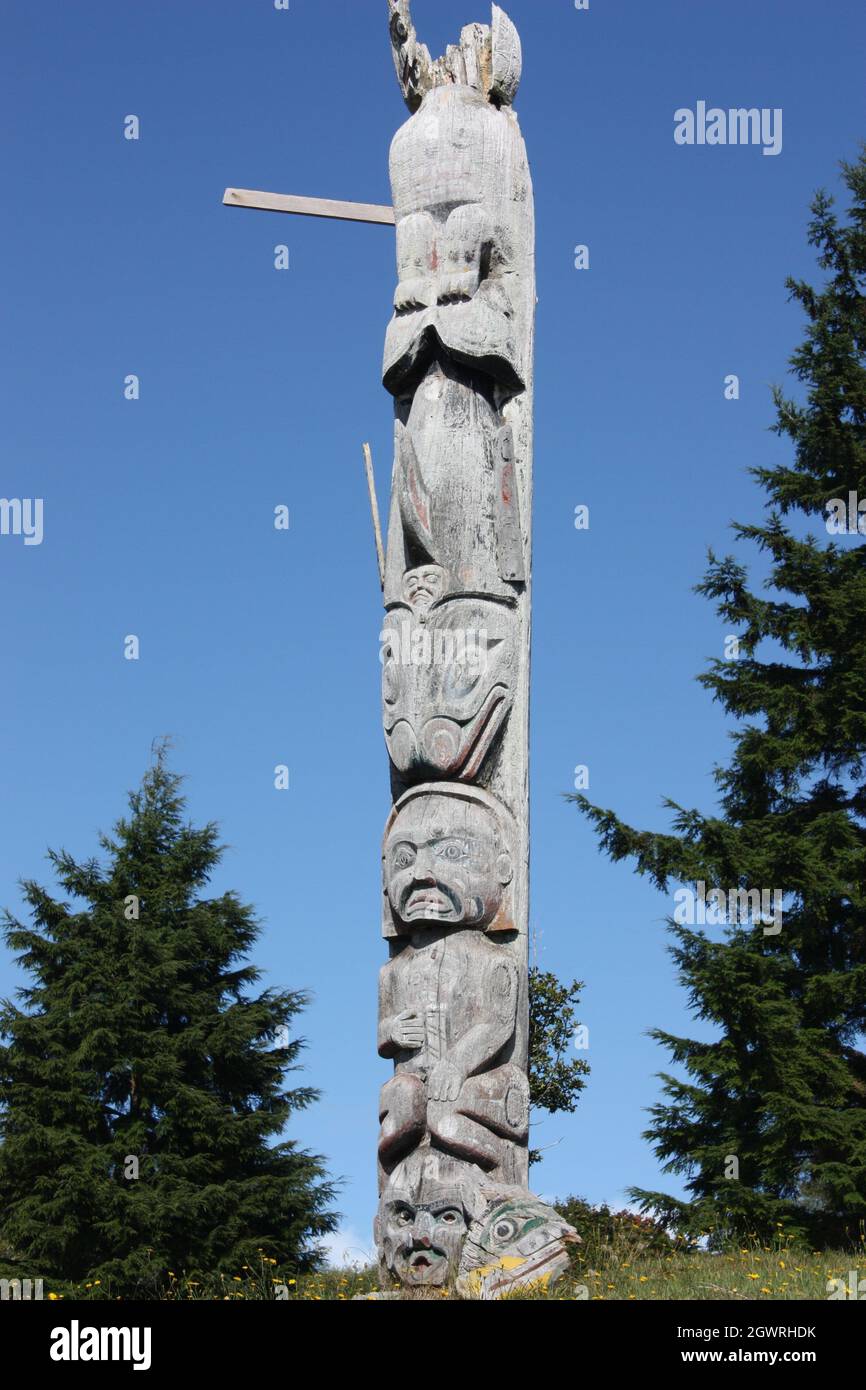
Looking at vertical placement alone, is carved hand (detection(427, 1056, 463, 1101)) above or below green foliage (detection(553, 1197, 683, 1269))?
above

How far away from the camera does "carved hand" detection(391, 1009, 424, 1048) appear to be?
10180mm

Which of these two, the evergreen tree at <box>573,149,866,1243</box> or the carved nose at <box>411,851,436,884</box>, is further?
the evergreen tree at <box>573,149,866,1243</box>

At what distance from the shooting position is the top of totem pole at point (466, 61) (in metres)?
12.4

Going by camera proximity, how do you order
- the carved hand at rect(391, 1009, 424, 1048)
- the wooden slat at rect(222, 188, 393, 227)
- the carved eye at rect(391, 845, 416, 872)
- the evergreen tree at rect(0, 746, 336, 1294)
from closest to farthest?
1. the carved hand at rect(391, 1009, 424, 1048)
2. the carved eye at rect(391, 845, 416, 872)
3. the wooden slat at rect(222, 188, 393, 227)
4. the evergreen tree at rect(0, 746, 336, 1294)

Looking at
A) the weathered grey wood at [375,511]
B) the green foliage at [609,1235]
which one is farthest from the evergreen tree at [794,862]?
the weathered grey wood at [375,511]

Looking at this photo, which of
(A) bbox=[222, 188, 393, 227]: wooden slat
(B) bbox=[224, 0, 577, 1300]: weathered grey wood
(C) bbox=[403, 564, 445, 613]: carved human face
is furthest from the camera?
(A) bbox=[222, 188, 393, 227]: wooden slat

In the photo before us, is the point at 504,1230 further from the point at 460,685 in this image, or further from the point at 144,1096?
the point at 144,1096

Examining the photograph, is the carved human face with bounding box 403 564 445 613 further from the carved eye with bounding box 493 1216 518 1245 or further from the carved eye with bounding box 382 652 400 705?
the carved eye with bounding box 493 1216 518 1245

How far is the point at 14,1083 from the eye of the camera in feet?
60.0

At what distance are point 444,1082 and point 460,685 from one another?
2.39 metres

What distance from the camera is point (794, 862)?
1688cm

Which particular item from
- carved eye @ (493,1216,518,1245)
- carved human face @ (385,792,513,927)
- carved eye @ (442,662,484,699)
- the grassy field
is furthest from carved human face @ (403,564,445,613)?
the grassy field

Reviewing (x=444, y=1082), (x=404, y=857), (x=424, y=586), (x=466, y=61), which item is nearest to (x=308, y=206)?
(x=466, y=61)

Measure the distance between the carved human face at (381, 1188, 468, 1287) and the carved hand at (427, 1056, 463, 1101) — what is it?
0.53 m
